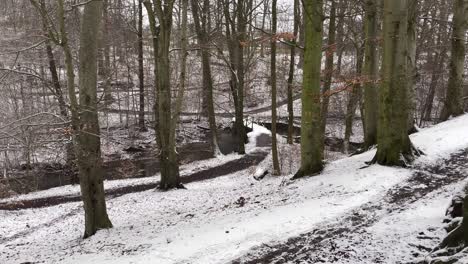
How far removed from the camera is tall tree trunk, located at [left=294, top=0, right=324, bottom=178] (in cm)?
963

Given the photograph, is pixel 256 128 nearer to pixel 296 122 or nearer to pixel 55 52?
pixel 296 122

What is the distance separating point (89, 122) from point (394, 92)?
6884 mm

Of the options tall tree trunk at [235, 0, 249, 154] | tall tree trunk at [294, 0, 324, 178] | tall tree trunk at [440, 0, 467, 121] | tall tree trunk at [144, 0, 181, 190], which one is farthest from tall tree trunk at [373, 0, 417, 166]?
tall tree trunk at [235, 0, 249, 154]

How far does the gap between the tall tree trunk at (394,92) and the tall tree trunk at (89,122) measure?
6.40 m

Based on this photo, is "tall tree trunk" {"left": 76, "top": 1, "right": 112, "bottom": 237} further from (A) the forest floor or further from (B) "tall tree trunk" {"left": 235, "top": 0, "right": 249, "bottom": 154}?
(B) "tall tree trunk" {"left": 235, "top": 0, "right": 249, "bottom": 154}

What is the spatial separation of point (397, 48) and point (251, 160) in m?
14.3

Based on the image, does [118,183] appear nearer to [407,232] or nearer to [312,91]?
[312,91]

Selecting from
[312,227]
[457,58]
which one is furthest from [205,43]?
[312,227]

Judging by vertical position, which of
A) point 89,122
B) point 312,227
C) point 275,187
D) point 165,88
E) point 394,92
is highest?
point 165,88

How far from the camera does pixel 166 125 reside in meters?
15.2

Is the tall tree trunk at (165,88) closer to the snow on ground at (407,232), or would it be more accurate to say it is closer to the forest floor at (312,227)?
the forest floor at (312,227)

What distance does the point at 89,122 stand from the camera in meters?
9.11

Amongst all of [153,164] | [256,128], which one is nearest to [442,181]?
[153,164]

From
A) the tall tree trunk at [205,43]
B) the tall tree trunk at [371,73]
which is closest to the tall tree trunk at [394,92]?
the tall tree trunk at [371,73]
